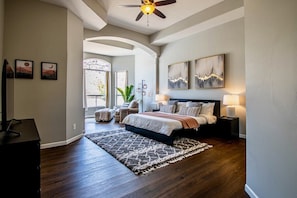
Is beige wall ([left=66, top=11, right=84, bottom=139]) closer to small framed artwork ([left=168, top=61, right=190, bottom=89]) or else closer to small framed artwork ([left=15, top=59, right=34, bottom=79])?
small framed artwork ([left=15, top=59, right=34, bottom=79])

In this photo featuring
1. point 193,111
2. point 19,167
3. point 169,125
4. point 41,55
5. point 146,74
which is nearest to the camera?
point 19,167

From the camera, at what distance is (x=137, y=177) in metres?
2.45

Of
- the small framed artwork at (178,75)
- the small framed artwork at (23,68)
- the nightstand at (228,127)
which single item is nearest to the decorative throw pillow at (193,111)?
the nightstand at (228,127)

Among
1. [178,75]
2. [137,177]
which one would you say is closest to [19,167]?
[137,177]

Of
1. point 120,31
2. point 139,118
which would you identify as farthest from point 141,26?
point 139,118

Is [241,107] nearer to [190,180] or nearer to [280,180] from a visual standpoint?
[190,180]

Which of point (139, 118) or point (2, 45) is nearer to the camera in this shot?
point (2, 45)

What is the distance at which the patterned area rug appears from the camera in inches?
113

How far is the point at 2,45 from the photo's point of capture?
10.6 feet

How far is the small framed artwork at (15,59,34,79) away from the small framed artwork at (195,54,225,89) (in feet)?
15.5

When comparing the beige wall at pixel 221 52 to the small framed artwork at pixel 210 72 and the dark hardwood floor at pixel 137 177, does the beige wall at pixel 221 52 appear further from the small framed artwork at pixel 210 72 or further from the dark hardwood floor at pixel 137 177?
the dark hardwood floor at pixel 137 177

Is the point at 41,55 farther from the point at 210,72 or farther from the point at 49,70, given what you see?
the point at 210,72

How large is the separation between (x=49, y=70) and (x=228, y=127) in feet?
15.2

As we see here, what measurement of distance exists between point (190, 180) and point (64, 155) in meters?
2.43
